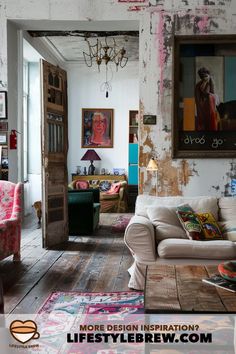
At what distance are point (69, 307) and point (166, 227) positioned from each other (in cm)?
122

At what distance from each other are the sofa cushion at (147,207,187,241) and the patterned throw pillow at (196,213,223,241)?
8.1 inches

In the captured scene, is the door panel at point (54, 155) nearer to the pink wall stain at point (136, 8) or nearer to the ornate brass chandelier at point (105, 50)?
the pink wall stain at point (136, 8)

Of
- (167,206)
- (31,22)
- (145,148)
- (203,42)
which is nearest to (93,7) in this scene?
(31,22)

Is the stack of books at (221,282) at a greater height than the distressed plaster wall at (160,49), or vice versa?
the distressed plaster wall at (160,49)

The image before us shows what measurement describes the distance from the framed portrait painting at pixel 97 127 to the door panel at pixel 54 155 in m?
4.29

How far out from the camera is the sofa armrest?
13.5ft

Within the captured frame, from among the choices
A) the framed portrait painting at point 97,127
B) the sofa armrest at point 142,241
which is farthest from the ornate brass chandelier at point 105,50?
the sofa armrest at point 142,241

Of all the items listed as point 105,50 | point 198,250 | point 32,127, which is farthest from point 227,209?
point 32,127

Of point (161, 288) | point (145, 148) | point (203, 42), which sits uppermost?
point (203, 42)

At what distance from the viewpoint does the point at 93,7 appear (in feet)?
20.2

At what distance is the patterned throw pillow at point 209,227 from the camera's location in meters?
4.29

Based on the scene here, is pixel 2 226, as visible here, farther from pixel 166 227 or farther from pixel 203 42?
pixel 203 42

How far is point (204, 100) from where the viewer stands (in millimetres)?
6133

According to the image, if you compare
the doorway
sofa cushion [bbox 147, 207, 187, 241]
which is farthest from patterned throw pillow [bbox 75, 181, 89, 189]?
sofa cushion [bbox 147, 207, 187, 241]
